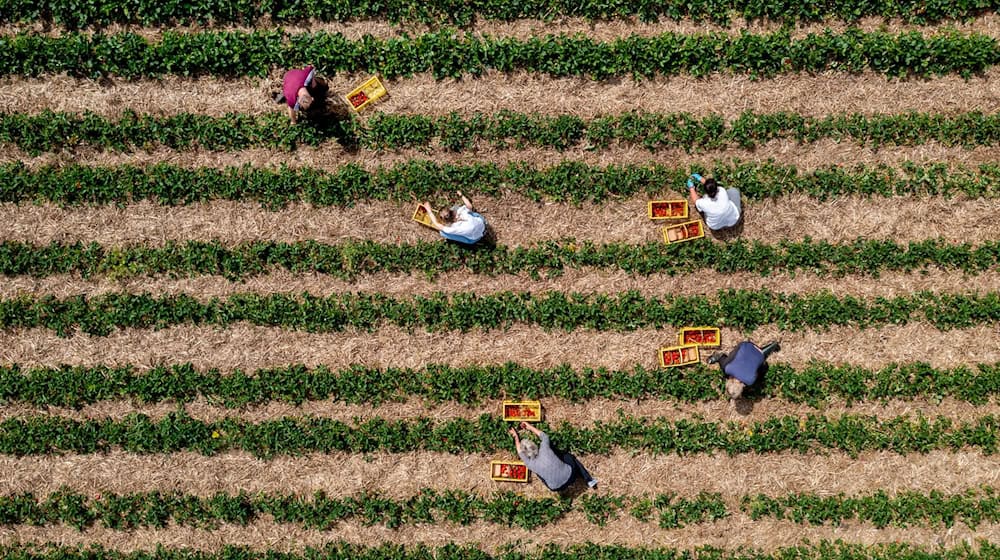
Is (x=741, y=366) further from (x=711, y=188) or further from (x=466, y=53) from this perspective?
(x=466, y=53)

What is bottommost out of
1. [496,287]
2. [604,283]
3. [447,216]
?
[496,287]

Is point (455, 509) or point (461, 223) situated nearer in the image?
point (461, 223)

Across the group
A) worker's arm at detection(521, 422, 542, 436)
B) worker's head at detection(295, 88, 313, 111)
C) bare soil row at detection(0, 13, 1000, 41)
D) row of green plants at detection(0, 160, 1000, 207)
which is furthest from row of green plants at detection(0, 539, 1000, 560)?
bare soil row at detection(0, 13, 1000, 41)

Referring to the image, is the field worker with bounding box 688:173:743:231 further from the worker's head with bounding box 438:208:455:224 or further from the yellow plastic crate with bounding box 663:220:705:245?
the worker's head with bounding box 438:208:455:224

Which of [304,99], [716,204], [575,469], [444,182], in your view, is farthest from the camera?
[444,182]

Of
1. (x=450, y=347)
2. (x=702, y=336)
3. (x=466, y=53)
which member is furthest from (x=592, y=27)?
(x=450, y=347)

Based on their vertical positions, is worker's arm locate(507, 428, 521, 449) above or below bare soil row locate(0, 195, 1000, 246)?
below
